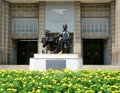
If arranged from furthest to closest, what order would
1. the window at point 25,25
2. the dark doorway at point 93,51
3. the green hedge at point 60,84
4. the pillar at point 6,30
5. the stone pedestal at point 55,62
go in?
the dark doorway at point 93,51, the window at point 25,25, the pillar at point 6,30, the stone pedestal at point 55,62, the green hedge at point 60,84

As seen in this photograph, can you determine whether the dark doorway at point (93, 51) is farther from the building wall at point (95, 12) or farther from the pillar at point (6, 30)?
the pillar at point (6, 30)

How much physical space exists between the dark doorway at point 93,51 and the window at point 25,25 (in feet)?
19.2

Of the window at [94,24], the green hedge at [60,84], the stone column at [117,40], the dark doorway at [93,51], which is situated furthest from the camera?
the dark doorway at [93,51]

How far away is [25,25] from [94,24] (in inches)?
274

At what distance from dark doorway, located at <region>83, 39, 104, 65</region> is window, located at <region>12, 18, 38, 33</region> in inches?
230

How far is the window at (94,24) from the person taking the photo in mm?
37562

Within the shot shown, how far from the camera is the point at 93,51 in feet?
132

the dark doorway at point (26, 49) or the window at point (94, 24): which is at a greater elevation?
the window at point (94, 24)

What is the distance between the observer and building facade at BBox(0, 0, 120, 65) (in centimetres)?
3688

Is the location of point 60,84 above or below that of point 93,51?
below

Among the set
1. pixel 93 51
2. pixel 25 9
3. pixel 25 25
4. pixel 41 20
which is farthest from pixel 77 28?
pixel 25 9

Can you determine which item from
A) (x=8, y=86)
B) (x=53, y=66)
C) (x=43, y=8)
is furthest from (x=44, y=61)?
(x=43, y=8)

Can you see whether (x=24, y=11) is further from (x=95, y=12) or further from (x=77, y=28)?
(x=95, y=12)

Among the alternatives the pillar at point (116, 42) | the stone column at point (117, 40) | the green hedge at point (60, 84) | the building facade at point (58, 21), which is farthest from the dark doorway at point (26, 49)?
the green hedge at point (60, 84)
